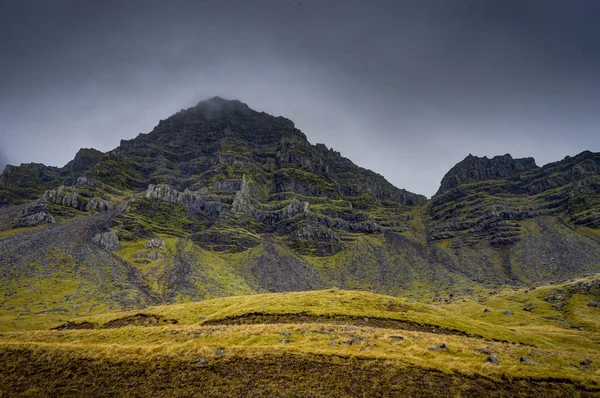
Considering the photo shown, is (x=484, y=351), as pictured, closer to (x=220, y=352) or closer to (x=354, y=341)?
(x=354, y=341)

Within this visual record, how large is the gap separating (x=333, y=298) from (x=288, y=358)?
115 ft

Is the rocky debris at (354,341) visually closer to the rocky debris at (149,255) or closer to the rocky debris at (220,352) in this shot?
the rocky debris at (220,352)

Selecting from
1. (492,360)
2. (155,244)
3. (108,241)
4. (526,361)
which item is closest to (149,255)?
(155,244)

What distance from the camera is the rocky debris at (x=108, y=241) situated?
177 m

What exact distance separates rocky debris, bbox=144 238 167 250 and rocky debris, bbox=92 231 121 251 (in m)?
16.3

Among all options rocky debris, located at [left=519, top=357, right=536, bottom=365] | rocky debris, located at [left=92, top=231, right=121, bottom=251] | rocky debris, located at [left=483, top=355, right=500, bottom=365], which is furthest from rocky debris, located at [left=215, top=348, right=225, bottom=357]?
rocky debris, located at [left=92, top=231, right=121, bottom=251]

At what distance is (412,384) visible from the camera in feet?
83.1

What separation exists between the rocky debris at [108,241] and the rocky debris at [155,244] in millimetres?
16336

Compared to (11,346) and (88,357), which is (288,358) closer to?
(88,357)

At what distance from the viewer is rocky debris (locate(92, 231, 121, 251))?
17675cm

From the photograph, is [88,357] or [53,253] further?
[53,253]

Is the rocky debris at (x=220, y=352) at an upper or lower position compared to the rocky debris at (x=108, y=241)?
lower

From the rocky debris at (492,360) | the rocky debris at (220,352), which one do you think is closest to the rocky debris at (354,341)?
the rocky debris at (492,360)

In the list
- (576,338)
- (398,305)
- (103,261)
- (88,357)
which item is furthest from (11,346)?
(103,261)
